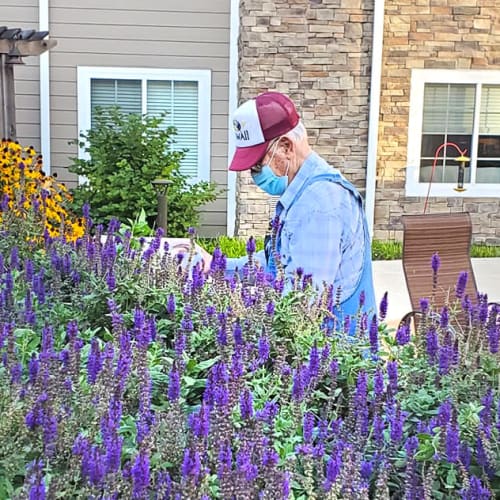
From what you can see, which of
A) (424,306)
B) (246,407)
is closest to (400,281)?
(424,306)

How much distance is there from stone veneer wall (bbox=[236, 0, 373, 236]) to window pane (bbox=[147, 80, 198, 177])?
0.65m

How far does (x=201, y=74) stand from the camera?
9852 millimetres

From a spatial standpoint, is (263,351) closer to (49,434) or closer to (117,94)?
(49,434)

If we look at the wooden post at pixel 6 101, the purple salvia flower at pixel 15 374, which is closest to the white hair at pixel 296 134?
the purple salvia flower at pixel 15 374

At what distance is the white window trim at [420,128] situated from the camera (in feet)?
32.8

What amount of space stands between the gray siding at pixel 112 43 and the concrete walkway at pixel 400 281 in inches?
120

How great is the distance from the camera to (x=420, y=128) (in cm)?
1012

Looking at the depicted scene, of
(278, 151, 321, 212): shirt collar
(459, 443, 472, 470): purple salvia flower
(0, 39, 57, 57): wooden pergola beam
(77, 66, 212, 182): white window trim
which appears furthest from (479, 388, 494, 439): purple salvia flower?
(77, 66, 212, 182): white window trim

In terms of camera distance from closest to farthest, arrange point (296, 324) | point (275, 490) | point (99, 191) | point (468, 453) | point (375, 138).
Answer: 1. point (275, 490)
2. point (468, 453)
3. point (296, 324)
4. point (99, 191)
5. point (375, 138)

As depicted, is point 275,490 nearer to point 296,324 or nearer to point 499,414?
point 499,414

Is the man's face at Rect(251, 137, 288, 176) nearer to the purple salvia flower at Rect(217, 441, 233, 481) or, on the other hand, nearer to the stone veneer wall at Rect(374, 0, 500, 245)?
the purple salvia flower at Rect(217, 441, 233, 481)

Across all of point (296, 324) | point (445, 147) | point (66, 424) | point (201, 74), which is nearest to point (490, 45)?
point (445, 147)

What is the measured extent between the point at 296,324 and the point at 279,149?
2.51 ft

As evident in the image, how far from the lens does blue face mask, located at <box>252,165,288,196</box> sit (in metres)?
2.72
